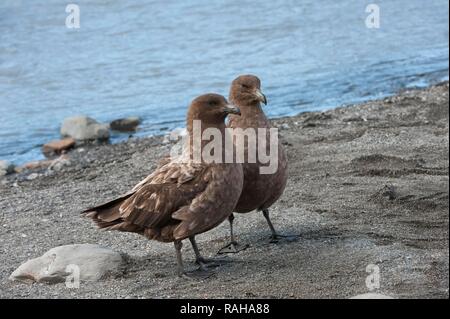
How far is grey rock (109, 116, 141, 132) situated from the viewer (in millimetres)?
13250

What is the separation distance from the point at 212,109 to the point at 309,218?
172cm

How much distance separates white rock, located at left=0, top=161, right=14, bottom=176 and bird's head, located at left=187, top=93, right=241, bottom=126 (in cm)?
527

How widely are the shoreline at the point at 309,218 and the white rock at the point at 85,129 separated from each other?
0.67m

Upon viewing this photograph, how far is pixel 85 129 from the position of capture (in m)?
12.9

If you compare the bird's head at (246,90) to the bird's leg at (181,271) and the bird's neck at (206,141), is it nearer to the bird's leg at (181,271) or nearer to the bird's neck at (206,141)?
the bird's neck at (206,141)

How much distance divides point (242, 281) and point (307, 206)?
1900 mm

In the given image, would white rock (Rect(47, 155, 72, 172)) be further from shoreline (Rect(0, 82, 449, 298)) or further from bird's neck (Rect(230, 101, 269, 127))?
bird's neck (Rect(230, 101, 269, 127))

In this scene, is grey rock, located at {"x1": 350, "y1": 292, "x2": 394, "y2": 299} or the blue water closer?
grey rock, located at {"x1": 350, "y1": 292, "x2": 394, "y2": 299}

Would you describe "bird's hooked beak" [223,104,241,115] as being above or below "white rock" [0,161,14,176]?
above

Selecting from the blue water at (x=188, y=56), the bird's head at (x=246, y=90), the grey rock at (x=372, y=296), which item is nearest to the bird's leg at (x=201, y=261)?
the bird's head at (x=246, y=90)

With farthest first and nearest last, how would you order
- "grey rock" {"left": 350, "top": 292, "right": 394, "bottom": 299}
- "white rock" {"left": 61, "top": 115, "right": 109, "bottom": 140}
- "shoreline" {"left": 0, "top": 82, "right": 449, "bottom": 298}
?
"white rock" {"left": 61, "top": 115, "right": 109, "bottom": 140}
"shoreline" {"left": 0, "top": 82, "right": 449, "bottom": 298}
"grey rock" {"left": 350, "top": 292, "right": 394, "bottom": 299}

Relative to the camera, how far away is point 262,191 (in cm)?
709

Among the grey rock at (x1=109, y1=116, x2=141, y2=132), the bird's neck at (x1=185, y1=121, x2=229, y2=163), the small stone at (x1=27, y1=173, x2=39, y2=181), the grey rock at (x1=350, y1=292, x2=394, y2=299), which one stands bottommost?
the small stone at (x1=27, y1=173, x2=39, y2=181)

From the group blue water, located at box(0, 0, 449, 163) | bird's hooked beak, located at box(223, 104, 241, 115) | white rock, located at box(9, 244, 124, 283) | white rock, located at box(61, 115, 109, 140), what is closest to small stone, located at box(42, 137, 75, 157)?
blue water, located at box(0, 0, 449, 163)
